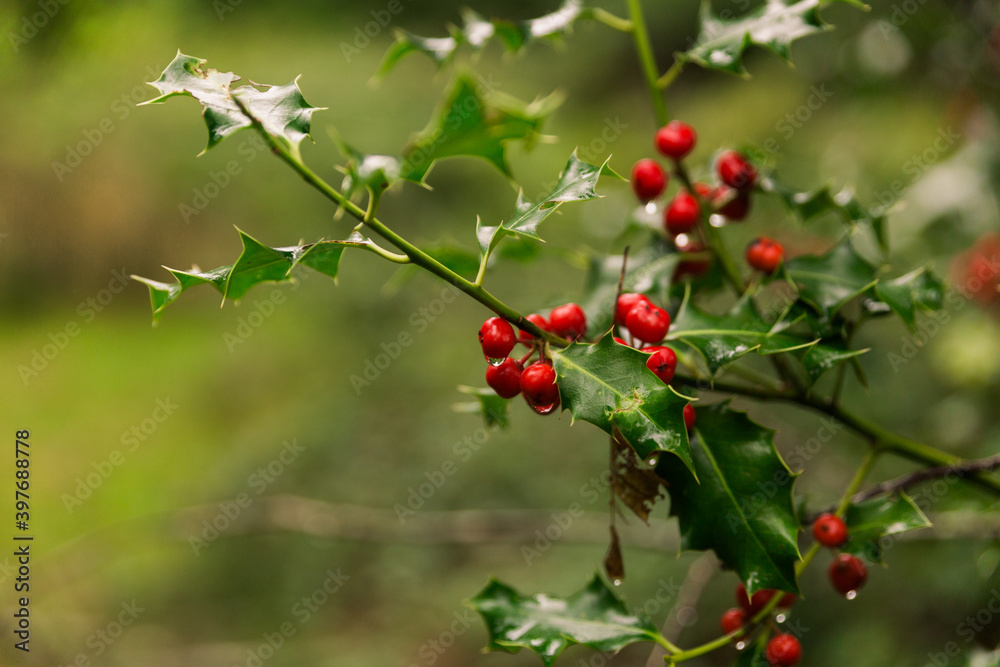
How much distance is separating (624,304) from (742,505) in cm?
29

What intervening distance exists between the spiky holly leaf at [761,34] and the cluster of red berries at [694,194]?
0.35ft

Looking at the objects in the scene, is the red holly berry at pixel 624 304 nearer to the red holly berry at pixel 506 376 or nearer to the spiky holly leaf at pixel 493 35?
the red holly berry at pixel 506 376

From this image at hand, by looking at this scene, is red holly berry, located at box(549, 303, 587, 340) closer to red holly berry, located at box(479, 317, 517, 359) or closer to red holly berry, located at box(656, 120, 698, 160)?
red holly berry, located at box(479, 317, 517, 359)

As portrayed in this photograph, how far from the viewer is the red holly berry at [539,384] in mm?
758

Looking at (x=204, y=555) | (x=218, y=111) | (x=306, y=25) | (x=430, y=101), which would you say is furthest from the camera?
(x=306, y=25)

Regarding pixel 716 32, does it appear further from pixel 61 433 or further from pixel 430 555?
pixel 61 433

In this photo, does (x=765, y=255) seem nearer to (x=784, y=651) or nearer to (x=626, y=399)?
(x=626, y=399)

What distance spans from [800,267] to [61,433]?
17.7 feet

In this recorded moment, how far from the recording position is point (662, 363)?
787mm

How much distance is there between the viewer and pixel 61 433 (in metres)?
4.94

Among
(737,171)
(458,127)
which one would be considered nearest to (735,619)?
(737,171)

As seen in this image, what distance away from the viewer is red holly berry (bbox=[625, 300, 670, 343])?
85cm

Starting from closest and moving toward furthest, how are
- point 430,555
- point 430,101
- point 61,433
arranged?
point 430,555, point 61,433, point 430,101

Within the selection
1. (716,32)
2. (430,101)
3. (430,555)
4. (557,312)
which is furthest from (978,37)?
(430,101)
